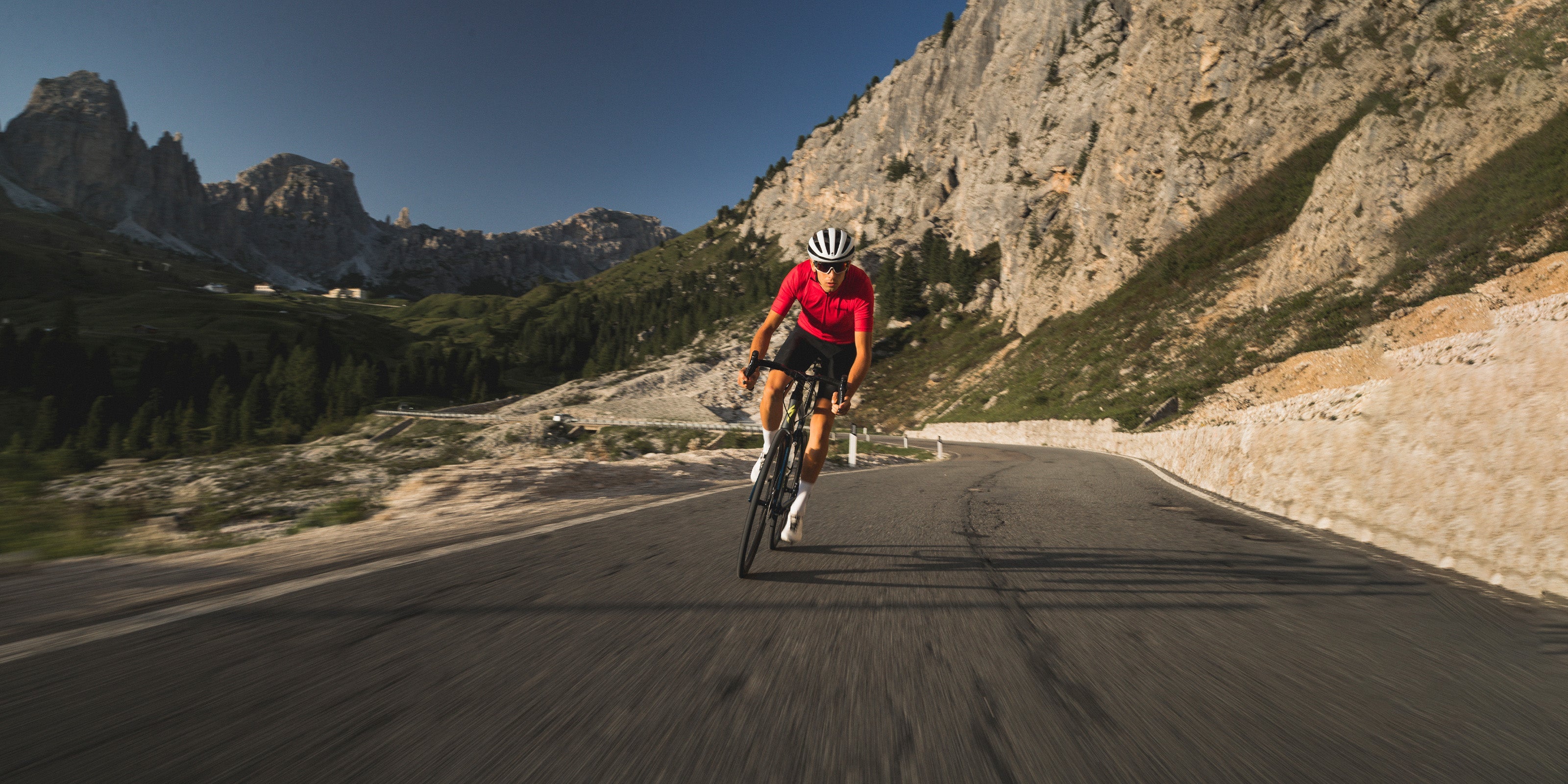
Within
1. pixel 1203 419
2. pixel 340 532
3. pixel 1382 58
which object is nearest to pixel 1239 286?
pixel 1203 419

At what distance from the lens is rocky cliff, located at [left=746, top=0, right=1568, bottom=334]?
1422 inches

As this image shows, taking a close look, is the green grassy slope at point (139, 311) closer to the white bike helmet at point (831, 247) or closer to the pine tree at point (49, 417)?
the pine tree at point (49, 417)

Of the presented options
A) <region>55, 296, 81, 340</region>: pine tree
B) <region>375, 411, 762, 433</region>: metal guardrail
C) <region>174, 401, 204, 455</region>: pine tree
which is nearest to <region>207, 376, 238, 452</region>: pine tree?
<region>174, 401, 204, 455</region>: pine tree

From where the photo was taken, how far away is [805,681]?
235cm

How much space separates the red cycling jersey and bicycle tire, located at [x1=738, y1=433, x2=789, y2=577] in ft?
3.11

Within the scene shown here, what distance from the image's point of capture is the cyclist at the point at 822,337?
16.4 feet

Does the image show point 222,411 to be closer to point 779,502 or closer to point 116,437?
point 116,437

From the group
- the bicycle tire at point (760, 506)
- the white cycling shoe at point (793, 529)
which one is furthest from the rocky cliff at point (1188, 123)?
the bicycle tire at point (760, 506)

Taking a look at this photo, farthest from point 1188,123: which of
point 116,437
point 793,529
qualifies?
point 116,437

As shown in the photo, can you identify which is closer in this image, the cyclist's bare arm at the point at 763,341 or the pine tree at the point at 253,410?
the cyclist's bare arm at the point at 763,341

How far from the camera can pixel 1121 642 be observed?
2.96 metres

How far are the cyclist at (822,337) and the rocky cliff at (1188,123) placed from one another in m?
40.2

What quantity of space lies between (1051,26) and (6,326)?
16900cm

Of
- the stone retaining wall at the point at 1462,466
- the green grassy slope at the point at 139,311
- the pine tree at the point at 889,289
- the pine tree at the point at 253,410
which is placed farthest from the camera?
the green grassy slope at the point at 139,311
